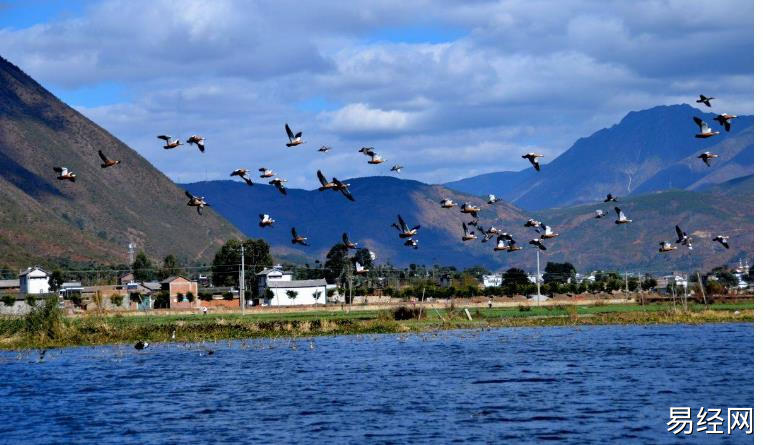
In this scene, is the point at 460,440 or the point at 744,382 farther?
the point at 744,382

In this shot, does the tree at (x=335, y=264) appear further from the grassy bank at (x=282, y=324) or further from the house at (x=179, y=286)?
the grassy bank at (x=282, y=324)

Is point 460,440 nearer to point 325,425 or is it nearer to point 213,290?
point 325,425

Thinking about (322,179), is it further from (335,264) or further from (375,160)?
(335,264)

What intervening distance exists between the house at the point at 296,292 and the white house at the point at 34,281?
2689cm

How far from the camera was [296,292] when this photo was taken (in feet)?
460

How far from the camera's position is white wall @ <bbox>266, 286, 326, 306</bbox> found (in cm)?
13888

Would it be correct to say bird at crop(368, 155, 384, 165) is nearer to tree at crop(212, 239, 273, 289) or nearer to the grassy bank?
the grassy bank

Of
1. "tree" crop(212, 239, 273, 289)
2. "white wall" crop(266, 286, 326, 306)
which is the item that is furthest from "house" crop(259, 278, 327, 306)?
"tree" crop(212, 239, 273, 289)

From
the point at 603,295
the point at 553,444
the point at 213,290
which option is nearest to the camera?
the point at 553,444

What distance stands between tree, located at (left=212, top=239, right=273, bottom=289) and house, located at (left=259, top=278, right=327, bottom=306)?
1623 cm

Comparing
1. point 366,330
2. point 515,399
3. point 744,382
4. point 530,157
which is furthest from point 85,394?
point 366,330

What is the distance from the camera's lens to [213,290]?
160 m

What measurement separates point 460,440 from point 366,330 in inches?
1709

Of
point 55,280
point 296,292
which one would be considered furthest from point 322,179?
point 55,280
